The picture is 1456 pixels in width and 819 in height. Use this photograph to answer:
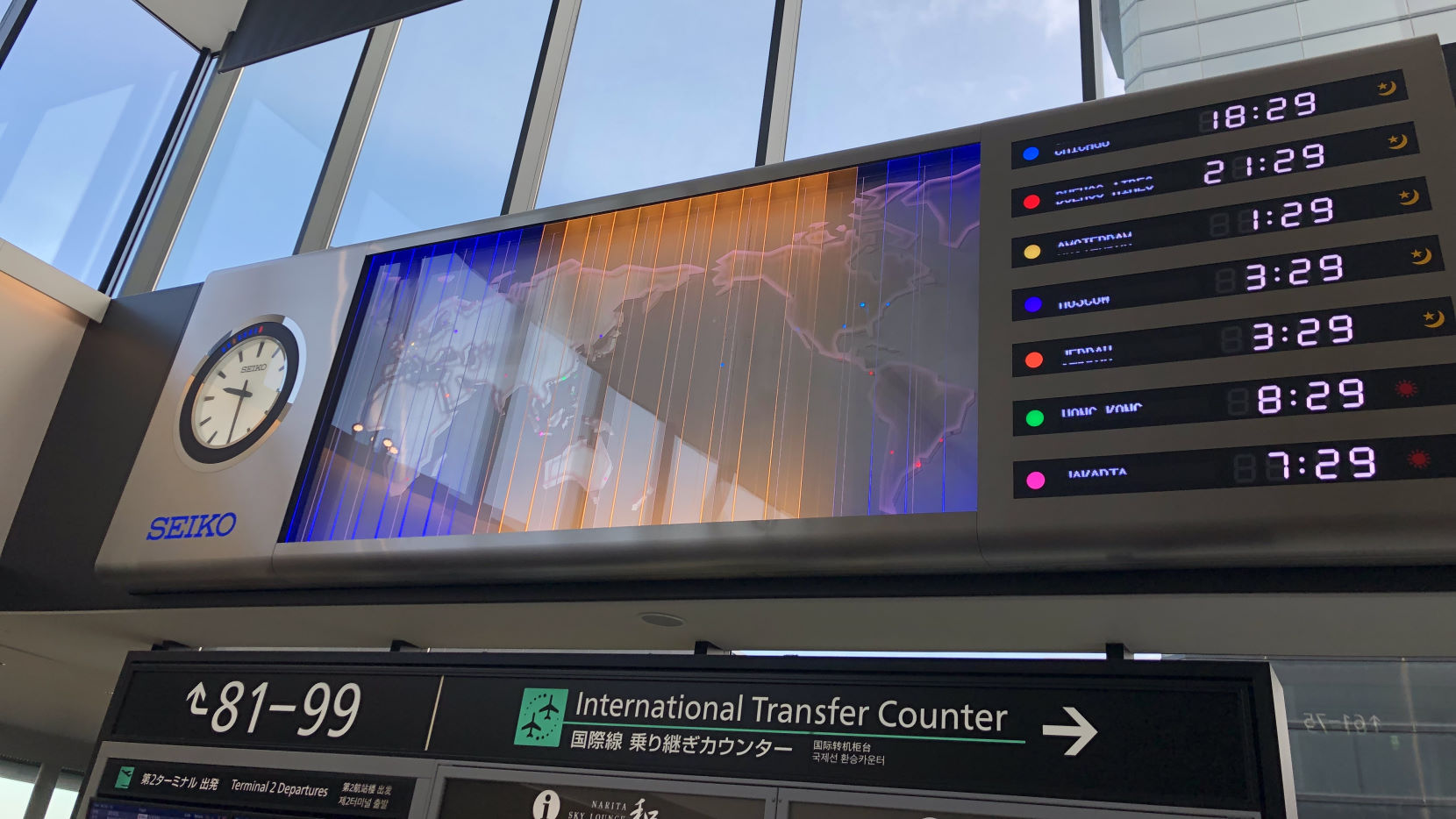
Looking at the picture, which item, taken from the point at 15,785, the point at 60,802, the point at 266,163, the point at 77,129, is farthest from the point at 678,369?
the point at 60,802

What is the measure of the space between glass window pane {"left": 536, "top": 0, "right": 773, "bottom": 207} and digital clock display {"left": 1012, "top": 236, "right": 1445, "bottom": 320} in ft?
6.67

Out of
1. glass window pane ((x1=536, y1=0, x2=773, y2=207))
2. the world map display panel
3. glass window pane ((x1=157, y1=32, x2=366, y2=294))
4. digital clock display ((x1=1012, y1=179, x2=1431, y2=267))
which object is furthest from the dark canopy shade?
digital clock display ((x1=1012, y1=179, x2=1431, y2=267))

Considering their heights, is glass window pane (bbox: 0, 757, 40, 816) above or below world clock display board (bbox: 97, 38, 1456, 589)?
below

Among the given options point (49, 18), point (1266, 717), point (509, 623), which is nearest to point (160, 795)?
point (509, 623)

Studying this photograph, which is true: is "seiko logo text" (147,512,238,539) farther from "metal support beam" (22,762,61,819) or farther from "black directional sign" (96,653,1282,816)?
"metal support beam" (22,762,61,819)

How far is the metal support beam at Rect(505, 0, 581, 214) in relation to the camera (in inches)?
193

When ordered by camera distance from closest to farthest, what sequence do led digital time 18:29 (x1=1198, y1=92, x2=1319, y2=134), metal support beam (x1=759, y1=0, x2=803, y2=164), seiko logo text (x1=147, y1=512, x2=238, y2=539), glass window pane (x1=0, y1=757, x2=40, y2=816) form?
led digital time 18:29 (x1=1198, y1=92, x2=1319, y2=134)
seiko logo text (x1=147, y1=512, x2=238, y2=539)
metal support beam (x1=759, y1=0, x2=803, y2=164)
glass window pane (x1=0, y1=757, x2=40, y2=816)

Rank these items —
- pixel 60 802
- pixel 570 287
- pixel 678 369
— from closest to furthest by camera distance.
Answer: pixel 678 369, pixel 570 287, pixel 60 802

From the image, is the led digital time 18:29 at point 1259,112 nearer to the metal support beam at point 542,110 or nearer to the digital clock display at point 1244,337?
the digital clock display at point 1244,337

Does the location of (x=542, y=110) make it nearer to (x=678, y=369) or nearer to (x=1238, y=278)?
(x=678, y=369)

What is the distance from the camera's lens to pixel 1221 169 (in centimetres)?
261

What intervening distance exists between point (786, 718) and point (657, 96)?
3284mm

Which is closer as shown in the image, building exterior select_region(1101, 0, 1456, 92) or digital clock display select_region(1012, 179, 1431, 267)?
digital clock display select_region(1012, 179, 1431, 267)

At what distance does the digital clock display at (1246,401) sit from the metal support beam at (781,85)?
2107 mm
